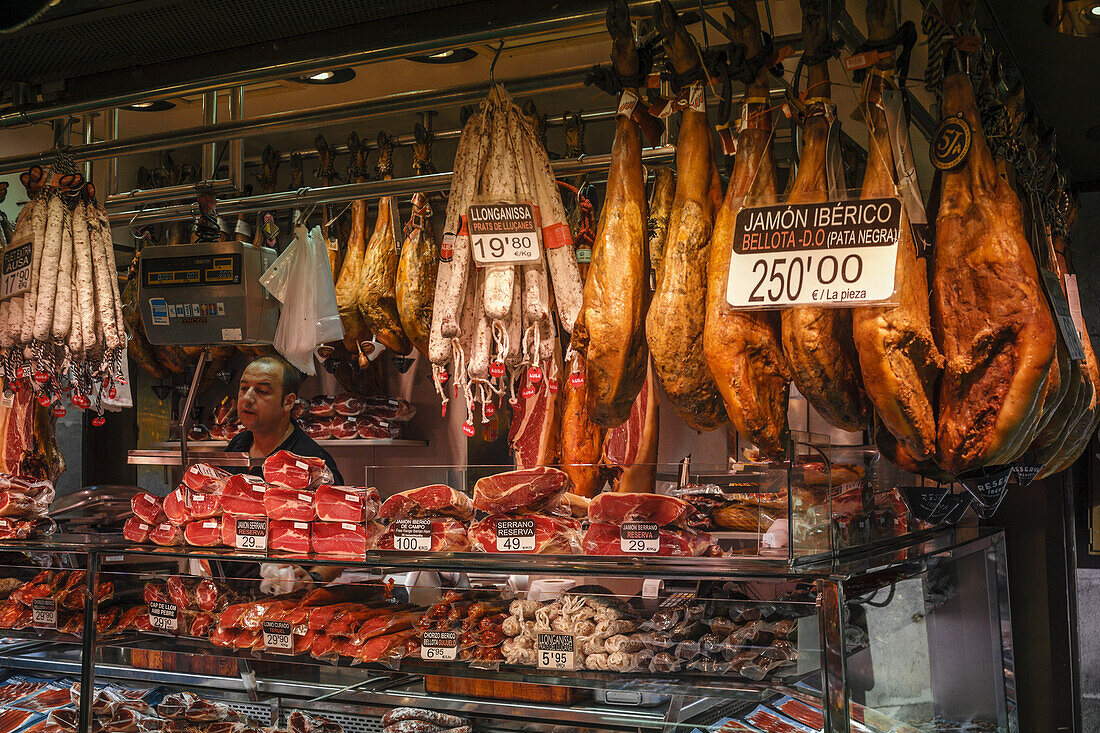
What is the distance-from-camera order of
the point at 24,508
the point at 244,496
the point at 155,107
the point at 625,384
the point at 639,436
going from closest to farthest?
the point at 625,384, the point at 244,496, the point at 24,508, the point at 639,436, the point at 155,107

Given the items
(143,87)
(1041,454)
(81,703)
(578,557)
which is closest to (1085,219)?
(1041,454)

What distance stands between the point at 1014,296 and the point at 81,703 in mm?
3097

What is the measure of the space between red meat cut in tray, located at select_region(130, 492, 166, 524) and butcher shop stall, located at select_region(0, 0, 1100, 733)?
0.04 feet

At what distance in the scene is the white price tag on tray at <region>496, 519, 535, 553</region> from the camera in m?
2.90

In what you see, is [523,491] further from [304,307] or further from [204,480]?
[304,307]

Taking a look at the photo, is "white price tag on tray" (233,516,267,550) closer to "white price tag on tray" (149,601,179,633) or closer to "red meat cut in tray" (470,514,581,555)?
"white price tag on tray" (149,601,179,633)

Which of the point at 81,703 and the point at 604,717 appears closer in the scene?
the point at 604,717

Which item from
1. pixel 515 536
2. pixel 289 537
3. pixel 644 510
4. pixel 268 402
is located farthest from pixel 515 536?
pixel 268 402

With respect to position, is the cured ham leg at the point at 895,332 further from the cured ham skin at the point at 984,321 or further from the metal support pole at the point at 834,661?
the metal support pole at the point at 834,661

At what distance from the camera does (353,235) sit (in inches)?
200

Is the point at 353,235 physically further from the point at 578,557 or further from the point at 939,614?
the point at 939,614

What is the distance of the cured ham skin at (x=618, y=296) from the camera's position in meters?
2.53

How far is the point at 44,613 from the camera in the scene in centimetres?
358

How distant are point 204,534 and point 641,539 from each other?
1595mm
